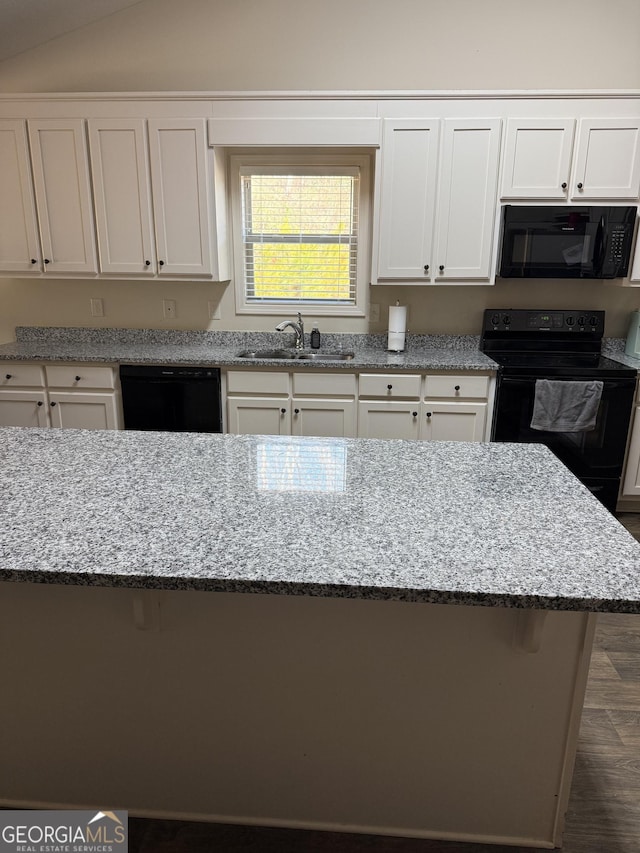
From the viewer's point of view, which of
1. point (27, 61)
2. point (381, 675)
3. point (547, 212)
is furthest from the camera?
point (27, 61)

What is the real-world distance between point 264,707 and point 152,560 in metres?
0.59

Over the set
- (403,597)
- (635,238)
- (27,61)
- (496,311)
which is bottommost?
(403,597)

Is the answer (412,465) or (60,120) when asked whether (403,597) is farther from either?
(60,120)

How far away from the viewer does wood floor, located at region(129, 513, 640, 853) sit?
4.83 feet

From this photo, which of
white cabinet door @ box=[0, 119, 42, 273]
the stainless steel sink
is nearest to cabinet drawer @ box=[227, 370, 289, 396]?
the stainless steel sink

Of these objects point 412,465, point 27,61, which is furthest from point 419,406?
point 27,61

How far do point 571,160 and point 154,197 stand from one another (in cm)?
233

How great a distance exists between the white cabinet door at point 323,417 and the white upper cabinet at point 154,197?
37.9 inches

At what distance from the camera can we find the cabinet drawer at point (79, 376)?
3.35 meters

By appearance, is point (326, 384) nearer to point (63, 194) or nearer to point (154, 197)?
point (154, 197)

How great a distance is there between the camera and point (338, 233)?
12.0 ft

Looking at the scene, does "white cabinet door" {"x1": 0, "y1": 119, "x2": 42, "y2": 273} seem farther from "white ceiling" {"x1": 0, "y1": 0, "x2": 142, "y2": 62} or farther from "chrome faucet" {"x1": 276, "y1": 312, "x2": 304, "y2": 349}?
"chrome faucet" {"x1": 276, "y1": 312, "x2": 304, "y2": 349}

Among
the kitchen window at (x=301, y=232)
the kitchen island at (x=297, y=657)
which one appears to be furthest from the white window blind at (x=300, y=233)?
the kitchen island at (x=297, y=657)

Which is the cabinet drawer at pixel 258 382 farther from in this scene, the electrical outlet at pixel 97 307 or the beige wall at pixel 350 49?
the beige wall at pixel 350 49
